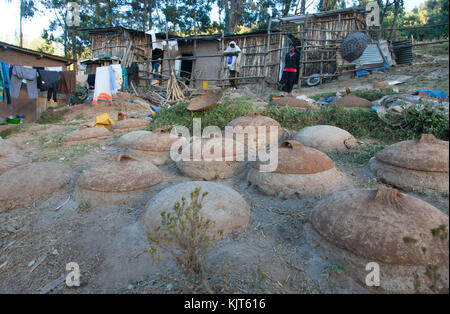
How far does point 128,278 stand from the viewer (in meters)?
1.94

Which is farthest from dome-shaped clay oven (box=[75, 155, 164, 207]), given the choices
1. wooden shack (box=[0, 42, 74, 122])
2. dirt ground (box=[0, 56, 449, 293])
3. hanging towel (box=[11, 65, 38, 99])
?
A: wooden shack (box=[0, 42, 74, 122])

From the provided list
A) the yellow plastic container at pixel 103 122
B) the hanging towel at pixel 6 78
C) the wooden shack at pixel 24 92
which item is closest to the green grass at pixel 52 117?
the hanging towel at pixel 6 78

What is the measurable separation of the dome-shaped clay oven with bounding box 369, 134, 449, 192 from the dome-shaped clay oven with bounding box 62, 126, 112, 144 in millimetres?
5475

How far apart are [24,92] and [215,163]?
442 inches

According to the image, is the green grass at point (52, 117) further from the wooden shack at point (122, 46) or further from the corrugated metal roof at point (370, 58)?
the corrugated metal roof at point (370, 58)

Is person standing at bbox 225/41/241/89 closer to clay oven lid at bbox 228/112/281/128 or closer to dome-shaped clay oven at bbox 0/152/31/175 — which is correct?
clay oven lid at bbox 228/112/281/128

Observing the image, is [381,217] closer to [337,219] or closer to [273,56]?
[337,219]

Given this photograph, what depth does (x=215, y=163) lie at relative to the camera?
373 centimetres

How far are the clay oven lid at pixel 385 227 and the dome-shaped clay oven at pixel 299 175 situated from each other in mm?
847

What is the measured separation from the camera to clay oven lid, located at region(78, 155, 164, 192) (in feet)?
10.2

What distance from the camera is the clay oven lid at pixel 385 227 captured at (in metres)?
1.65
